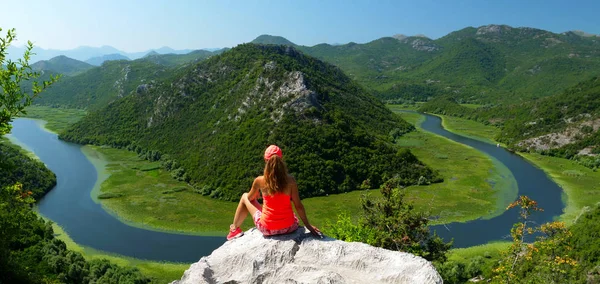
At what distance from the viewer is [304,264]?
1030cm

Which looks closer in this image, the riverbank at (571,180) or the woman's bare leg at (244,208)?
the woman's bare leg at (244,208)

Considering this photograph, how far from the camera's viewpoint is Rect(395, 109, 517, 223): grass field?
6894 centimetres

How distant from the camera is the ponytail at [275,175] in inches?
397

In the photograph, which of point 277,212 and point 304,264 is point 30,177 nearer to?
point 277,212

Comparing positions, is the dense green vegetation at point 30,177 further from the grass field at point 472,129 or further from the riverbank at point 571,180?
the grass field at point 472,129

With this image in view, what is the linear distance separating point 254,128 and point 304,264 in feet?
267

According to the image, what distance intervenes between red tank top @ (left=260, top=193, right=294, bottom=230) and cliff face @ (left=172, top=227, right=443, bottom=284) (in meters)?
0.47

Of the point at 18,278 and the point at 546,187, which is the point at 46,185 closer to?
the point at 18,278

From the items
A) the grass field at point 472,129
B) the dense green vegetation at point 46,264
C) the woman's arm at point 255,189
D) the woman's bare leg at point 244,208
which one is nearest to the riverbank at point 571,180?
the grass field at point 472,129

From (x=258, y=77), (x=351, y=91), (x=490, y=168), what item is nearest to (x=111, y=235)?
(x=258, y=77)

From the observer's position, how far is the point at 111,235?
6169 cm

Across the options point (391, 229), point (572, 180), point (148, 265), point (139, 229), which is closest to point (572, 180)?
point (572, 180)

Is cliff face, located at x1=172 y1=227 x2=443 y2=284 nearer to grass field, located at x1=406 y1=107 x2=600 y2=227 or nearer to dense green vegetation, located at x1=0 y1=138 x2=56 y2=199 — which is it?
grass field, located at x1=406 y1=107 x2=600 y2=227

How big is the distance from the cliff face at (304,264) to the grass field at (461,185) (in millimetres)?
43141
